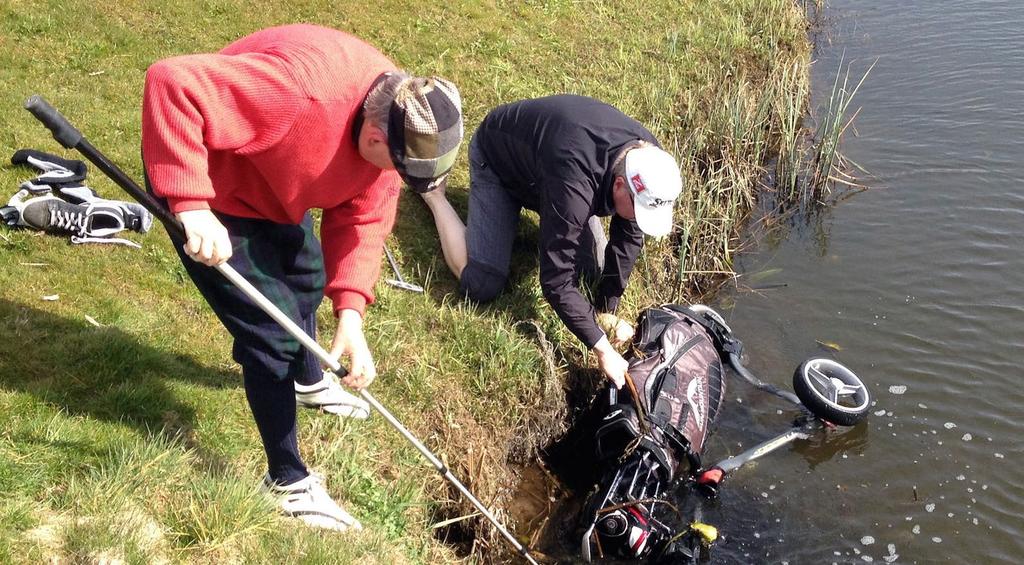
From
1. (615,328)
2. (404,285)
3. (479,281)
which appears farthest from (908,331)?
(404,285)

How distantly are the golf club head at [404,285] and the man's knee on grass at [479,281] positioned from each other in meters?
0.32

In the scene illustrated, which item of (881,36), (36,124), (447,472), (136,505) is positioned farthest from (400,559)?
(881,36)

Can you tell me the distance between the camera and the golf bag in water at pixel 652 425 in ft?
16.2

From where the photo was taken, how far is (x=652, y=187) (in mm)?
5059

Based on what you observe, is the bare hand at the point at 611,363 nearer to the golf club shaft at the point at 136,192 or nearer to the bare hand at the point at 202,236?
the golf club shaft at the point at 136,192

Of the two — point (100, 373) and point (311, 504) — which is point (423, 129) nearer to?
point (311, 504)

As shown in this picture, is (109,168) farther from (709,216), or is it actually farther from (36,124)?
(709,216)

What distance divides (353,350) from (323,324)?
1949 millimetres

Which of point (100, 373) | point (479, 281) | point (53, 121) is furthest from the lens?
point (479, 281)

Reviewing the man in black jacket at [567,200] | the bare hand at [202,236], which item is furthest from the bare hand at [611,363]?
the bare hand at [202,236]

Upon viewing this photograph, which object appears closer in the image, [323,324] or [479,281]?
[323,324]

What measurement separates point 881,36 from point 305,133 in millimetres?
11759

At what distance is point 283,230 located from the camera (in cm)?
342

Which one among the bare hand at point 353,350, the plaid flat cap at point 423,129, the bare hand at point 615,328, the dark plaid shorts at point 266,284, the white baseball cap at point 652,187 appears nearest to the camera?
the plaid flat cap at point 423,129
